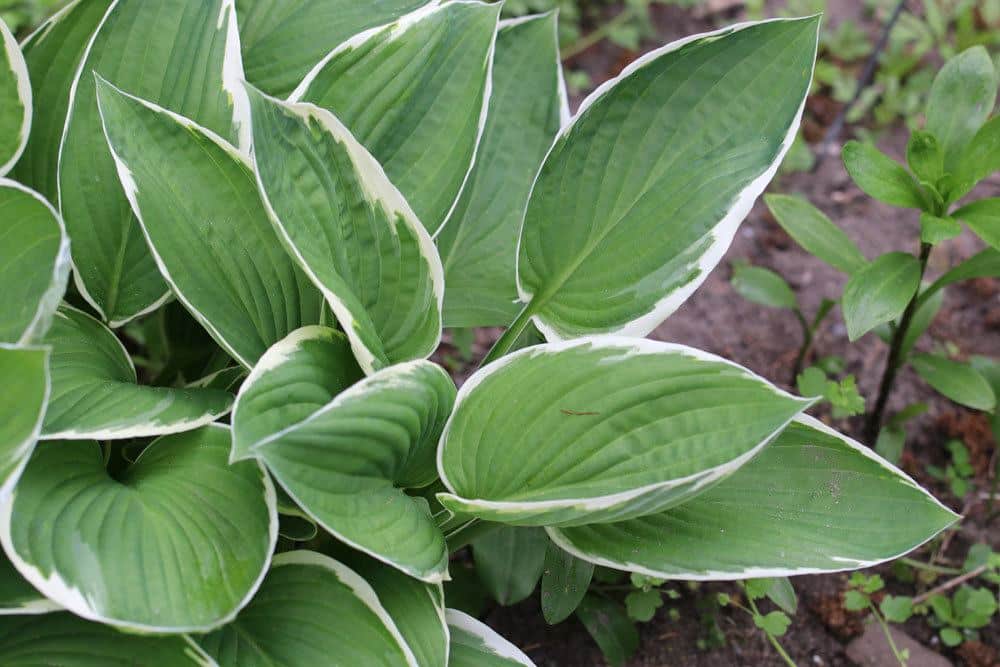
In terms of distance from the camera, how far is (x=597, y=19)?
2.30 metres

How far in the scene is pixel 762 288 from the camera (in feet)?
5.07

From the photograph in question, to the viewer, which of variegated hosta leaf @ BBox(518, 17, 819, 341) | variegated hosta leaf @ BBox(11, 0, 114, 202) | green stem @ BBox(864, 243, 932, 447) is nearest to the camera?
variegated hosta leaf @ BBox(518, 17, 819, 341)

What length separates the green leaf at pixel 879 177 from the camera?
125cm

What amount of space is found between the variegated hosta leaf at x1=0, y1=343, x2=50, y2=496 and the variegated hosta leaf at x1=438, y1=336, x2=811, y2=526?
360mm

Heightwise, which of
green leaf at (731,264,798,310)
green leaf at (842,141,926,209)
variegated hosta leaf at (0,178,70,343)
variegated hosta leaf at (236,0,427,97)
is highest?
variegated hosta leaf at (236,0,427,97)

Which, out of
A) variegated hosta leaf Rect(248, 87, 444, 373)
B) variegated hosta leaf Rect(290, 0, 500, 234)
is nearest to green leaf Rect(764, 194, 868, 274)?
variegated hosta leaf Rect(290, 0, 500, 234)

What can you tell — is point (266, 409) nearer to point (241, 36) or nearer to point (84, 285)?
point (84, 285)

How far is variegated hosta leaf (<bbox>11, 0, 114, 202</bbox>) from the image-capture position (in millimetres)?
1191

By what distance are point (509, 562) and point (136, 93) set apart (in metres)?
0.73

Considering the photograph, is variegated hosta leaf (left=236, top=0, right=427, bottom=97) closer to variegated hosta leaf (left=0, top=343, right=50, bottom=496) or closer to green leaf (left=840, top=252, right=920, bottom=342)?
variegated hosta leaf (left=0, top=343, right=50, bottom=496)

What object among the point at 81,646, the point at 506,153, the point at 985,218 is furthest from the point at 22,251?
the point at 985,218

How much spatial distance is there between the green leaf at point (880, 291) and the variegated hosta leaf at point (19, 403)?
2.97 ft

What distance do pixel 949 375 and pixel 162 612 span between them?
1.13 metres

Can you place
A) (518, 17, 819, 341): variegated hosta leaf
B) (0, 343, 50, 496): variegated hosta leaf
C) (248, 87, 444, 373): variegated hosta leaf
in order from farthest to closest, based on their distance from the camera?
(518, 17, 819, 341): variegated hosta leaf
(248, 87, 444, 373): variegated hosta leaf
(0, 343, 50, 496): variegated hosta leaf
